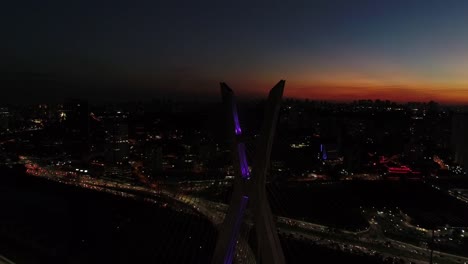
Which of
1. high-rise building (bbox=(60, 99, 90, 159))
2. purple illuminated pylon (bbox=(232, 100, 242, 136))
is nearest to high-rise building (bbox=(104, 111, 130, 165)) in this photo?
high-rise building (bbox=(60, 99, 90, 159))

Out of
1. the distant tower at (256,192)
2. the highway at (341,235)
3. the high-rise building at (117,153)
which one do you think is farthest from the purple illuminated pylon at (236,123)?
the high-rise building at (117,153)

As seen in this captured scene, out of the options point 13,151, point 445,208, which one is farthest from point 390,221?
point 13,151

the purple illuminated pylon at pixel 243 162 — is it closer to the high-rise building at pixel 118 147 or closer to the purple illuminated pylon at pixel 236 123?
the purple illuminated pylon at pixel 236 123

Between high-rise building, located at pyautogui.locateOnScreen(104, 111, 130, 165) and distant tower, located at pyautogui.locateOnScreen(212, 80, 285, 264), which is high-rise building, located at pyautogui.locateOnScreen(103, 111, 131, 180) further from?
distant tower, located at pyautogui.locateOnScreen(212, 80, 285, 264)

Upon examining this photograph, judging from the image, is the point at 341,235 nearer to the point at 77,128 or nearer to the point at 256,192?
the point at 256,192

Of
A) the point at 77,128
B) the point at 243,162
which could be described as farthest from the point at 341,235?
the point at 77,128

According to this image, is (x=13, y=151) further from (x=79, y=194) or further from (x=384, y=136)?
(x=384, y=136)
